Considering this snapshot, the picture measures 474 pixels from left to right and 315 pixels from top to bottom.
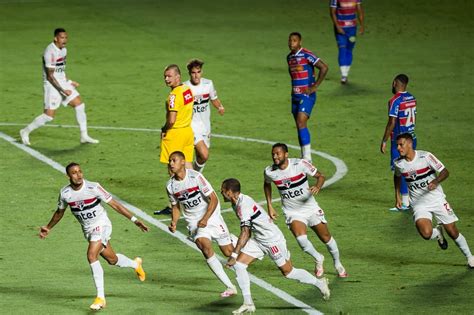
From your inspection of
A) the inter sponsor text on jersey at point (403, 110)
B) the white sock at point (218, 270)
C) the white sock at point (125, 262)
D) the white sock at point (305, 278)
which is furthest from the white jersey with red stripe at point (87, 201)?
the inter sponsor text on jersey at point (403, 110)

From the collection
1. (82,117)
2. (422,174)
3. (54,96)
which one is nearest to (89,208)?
(422,174)

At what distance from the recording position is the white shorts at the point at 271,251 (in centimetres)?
1504

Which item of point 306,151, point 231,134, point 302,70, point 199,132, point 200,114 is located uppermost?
point 302,70

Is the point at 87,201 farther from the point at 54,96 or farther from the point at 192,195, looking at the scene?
the point at 54,96

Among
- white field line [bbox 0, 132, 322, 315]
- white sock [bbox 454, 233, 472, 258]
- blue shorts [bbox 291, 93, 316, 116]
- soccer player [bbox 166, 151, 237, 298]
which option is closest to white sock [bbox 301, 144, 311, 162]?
blue shorts [bbox 291, 93, 316, 116]

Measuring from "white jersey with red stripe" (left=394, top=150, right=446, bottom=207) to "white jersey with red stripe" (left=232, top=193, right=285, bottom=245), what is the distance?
7.76 feet

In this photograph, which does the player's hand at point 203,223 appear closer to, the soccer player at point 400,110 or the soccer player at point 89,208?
the soccer player at point 89,208

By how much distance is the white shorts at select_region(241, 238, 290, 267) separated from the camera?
592 inches

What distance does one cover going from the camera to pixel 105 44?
114 ft

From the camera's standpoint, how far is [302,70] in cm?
2164

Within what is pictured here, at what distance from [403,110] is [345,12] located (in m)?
10.8

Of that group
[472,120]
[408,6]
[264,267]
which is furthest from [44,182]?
[408,6]

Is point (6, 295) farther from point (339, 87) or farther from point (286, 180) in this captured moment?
point (339, 87)

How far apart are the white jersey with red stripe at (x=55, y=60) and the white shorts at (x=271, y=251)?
940 cm
